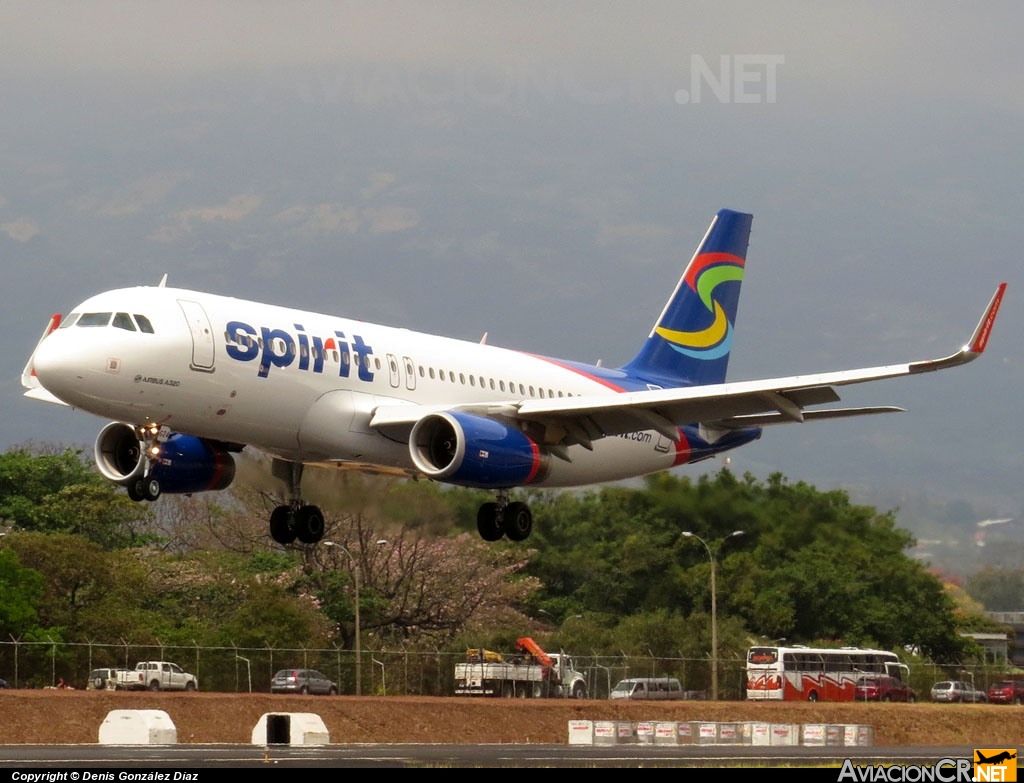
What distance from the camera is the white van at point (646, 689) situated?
7100cm

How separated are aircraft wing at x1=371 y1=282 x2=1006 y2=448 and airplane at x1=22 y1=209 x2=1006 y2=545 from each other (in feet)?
0.17

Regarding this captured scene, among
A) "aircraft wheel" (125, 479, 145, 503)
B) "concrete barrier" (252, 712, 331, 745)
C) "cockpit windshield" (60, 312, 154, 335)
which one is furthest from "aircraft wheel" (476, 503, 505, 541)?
"concrete barrier" (252, 712, 331, 745)

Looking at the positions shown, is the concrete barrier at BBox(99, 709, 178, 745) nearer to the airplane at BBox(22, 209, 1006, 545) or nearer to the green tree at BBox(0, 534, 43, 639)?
the airplane at BBox(22, 209, 1006, 545)

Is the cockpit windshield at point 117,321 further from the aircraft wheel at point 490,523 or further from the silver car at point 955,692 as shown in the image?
the silver car at point 955,692

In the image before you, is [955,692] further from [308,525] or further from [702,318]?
[308,525]

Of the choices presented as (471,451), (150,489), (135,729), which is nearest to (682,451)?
(471,451)

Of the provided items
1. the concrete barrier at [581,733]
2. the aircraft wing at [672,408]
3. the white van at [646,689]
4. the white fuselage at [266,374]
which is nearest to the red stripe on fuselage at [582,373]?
the white fuselage at [266,374]

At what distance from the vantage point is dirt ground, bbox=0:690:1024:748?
170ft

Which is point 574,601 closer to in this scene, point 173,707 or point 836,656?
point 836,656

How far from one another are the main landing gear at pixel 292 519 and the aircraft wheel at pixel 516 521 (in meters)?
4.71

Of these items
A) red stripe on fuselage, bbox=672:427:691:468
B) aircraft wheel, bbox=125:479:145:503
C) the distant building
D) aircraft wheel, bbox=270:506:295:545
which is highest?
red stripe on fuselage, bbox=672:427:691:468

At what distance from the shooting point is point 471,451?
39.7m

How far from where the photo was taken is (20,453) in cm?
10994

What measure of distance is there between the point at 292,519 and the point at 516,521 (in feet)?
18.6
